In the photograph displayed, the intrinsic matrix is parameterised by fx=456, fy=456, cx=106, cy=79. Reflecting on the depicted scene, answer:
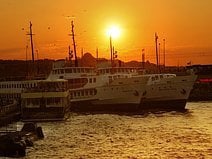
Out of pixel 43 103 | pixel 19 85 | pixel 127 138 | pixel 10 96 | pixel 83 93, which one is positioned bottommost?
pixel 127 138

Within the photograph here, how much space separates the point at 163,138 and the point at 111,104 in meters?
25.2

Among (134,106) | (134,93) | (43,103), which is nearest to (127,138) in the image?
(43,103)

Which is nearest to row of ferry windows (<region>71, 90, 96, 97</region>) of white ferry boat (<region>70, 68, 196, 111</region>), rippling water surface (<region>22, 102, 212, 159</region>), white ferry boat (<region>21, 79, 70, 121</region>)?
A: white ferry boat (<region>70, 68, 196, 111</region>)

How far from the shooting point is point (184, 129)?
4400cm

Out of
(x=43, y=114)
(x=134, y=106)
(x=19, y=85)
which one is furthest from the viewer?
(x=19, y=85)

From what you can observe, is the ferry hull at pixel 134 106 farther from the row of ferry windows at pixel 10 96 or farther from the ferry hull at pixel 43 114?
the row of ferry windows at pixel 10 96

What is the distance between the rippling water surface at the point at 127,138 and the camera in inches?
1242

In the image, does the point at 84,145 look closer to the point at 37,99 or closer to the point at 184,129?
the point at 184,129

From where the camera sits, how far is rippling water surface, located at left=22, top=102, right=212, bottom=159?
31.5 m

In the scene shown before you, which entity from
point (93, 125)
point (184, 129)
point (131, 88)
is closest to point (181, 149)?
point (184, 129)

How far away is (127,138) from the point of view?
3859 centimetres

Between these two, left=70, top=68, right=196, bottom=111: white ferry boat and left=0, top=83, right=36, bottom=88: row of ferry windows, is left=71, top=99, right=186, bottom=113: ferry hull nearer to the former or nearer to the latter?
left=70, top=68, right=196, bottom=111: white ferry boat

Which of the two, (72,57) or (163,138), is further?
(72,57)

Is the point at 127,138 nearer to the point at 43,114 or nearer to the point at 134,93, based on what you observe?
the point at 43,114
